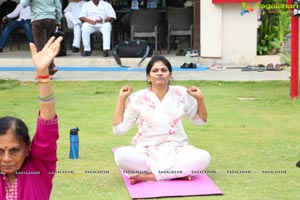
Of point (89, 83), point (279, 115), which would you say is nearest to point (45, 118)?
point (279, 115)

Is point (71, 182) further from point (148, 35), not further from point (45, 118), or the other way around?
point (148, 35)

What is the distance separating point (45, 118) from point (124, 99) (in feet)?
8.70

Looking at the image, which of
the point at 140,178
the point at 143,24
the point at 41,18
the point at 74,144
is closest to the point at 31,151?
the point at 140,178

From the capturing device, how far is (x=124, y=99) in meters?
5.94

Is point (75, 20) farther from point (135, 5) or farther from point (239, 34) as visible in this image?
point (239, 34)

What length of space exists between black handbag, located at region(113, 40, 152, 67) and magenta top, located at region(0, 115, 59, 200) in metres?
11.0

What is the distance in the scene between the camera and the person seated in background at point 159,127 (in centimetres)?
598

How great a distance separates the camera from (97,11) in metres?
14.9

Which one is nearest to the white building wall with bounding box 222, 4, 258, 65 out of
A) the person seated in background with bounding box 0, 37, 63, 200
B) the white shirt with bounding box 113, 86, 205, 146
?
the white shirt with bounding box 113, 86, 205, 146

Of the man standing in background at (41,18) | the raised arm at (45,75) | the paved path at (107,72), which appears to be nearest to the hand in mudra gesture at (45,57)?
the raised arm at (45,75)

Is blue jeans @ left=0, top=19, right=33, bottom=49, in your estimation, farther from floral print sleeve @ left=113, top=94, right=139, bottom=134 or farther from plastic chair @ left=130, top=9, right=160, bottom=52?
floral print sleeve @ left=113, top=94, right=139, bottom=134

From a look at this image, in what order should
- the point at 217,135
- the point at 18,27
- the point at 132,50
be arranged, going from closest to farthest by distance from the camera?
the point at 217,135 → the point at 132,50 → the point at 18,27

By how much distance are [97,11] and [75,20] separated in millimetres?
752

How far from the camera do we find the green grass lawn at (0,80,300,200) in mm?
5871
